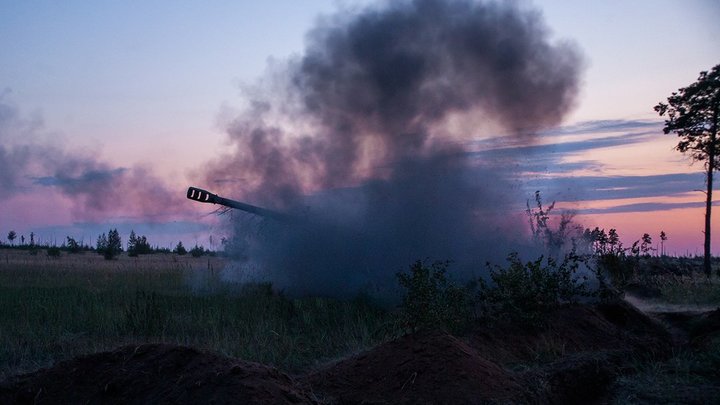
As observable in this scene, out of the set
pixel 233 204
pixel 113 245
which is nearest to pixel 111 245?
pixel 113 245

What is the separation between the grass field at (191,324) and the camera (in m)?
11.3

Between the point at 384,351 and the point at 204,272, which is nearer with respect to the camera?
the point at 384,351

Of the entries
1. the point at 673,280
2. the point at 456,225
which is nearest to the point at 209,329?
the point at 456,225

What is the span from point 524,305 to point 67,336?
27.0 feet

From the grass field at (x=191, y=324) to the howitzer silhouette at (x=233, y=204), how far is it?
2345 millimetres

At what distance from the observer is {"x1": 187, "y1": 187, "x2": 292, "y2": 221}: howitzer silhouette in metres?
20.0

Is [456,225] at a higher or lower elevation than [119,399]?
higher

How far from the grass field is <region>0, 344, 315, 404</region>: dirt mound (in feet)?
9.39

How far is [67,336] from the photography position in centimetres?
1246

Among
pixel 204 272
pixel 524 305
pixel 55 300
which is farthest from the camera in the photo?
pixel 204 272

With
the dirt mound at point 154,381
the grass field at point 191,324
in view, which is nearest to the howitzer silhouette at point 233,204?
the grass field at point 191,324

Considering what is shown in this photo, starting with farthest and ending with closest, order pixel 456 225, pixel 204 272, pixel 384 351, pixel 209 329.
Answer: pixel 204 272 → pixel 456 225 → pixel 209 329 → pixel 384 351

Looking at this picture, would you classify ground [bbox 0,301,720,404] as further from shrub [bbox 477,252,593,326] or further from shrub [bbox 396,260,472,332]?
shrub [bbox 396,260,472,332]

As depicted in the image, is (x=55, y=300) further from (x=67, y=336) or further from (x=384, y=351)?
(x=384, y=351)
